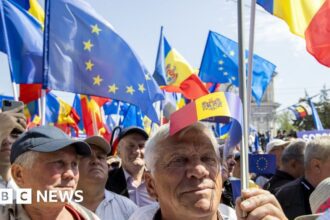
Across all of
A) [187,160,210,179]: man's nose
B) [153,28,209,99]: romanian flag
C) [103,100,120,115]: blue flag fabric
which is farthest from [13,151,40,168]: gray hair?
[103,100,120,115]: blue flag fabric

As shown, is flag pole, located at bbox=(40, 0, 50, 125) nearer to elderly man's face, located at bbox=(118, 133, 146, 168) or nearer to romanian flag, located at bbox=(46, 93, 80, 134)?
elderly man's face, located at bbox=(118, 133, 146, 168)

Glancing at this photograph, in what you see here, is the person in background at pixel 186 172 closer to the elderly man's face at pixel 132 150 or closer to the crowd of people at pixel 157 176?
the crowd of people at pixel 157 176

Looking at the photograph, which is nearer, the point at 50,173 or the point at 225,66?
the point at 50,173

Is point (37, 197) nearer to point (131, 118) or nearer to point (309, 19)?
point (309, 19)

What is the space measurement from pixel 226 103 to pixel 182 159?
0.58 metres

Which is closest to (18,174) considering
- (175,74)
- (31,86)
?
(31,86)

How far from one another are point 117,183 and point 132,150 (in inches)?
13.1

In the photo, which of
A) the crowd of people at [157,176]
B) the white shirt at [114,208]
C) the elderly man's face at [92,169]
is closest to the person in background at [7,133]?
the crowd of people at [157,176]

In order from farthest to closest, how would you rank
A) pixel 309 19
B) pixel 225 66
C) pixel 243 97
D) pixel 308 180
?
pixel 225 66 → pixel 308 180 → pixel 309 19 → pixel 243 97

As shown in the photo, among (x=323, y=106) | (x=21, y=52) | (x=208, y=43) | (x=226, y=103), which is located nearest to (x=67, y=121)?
(x=208, y=43)

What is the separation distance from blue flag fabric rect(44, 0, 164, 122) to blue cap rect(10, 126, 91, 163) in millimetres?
2011

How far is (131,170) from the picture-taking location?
4.23m

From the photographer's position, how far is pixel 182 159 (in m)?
2.14

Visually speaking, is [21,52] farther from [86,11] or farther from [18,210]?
[18,210]
